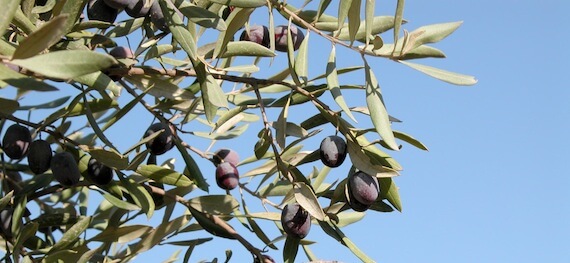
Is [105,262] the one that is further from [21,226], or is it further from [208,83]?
[208,83]

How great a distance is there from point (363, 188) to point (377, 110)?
15cm

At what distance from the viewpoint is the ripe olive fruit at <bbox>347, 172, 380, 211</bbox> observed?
153 centimetres

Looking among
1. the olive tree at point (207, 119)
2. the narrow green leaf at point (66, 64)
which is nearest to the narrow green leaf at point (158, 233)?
the olive tree at point (207, 119)

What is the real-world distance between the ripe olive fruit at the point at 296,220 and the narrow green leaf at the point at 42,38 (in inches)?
29.1

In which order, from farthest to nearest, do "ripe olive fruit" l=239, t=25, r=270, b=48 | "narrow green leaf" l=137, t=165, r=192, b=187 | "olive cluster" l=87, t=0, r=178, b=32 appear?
"narrow green leaf" l=137, t=165, r=192, b=187
"ripe olive fruit" l=239, t=25, r=270, b=48
"olive cluster" l=87, t=0, r=178, b=32

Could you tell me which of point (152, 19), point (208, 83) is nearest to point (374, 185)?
point (208, 83)

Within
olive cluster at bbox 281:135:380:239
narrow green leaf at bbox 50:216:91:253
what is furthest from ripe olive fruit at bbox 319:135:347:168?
narrow green leaf at bbox 50:216:91:253

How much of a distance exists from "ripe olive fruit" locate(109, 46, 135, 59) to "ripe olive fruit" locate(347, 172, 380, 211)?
0.49 m

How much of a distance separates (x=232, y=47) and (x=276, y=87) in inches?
17.3

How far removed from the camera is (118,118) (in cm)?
179

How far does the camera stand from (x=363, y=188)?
1.53m

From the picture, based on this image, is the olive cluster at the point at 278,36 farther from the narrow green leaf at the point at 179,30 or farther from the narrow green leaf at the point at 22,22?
the narrow green leaf at the point at 22,22

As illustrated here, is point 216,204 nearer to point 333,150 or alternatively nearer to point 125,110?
point 125,110

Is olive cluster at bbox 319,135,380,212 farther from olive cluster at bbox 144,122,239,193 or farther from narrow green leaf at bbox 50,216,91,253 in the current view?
narrow green leaf at bbox 50,216,91,253
